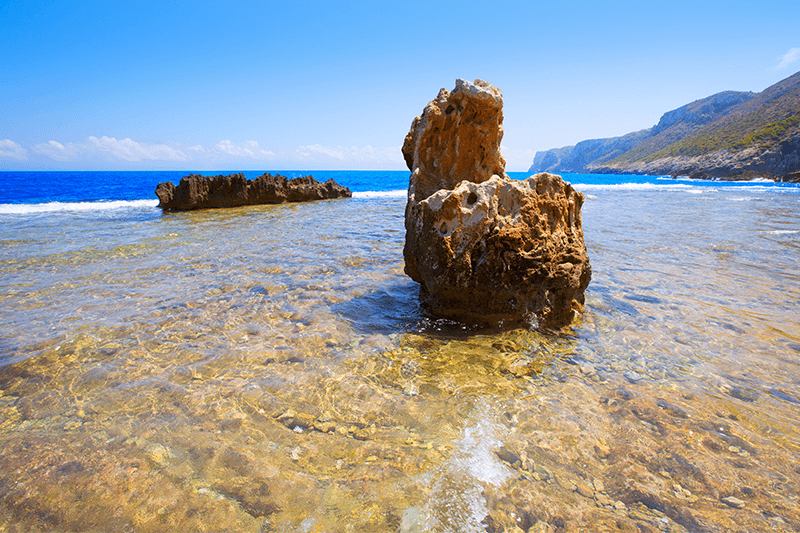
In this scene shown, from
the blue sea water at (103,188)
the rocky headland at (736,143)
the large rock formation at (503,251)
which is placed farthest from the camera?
the rocky headland at (736,143)

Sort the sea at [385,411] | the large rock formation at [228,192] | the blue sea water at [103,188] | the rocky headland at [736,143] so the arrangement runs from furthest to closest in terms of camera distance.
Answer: the rocky headland at [736,143] < the blue sea water at [103,188] < the large rock formation at [228,192] < the sea at [385,411]

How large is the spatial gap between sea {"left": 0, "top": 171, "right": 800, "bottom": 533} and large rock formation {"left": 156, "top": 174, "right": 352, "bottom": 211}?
15.8 metres

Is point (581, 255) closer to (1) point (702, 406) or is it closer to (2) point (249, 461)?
(1) point (702, 406)

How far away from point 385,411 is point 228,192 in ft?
73.5

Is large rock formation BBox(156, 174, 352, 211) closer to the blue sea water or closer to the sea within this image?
the blue sea water

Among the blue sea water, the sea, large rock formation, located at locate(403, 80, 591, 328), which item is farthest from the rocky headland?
the sea

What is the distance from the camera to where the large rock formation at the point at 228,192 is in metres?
20.6

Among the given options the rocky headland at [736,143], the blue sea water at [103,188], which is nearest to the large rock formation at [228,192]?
the blue sea water at [103,188]

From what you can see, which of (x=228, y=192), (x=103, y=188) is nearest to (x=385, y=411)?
(x=228, y=192)

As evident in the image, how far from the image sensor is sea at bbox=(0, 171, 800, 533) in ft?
7.14

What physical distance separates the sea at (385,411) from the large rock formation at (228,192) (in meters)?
15.8

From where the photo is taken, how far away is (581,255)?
480 centimetres

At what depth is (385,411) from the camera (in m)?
3.08

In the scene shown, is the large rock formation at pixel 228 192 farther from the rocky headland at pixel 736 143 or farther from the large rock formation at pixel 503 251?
the rocky headland at pixel 736 143
